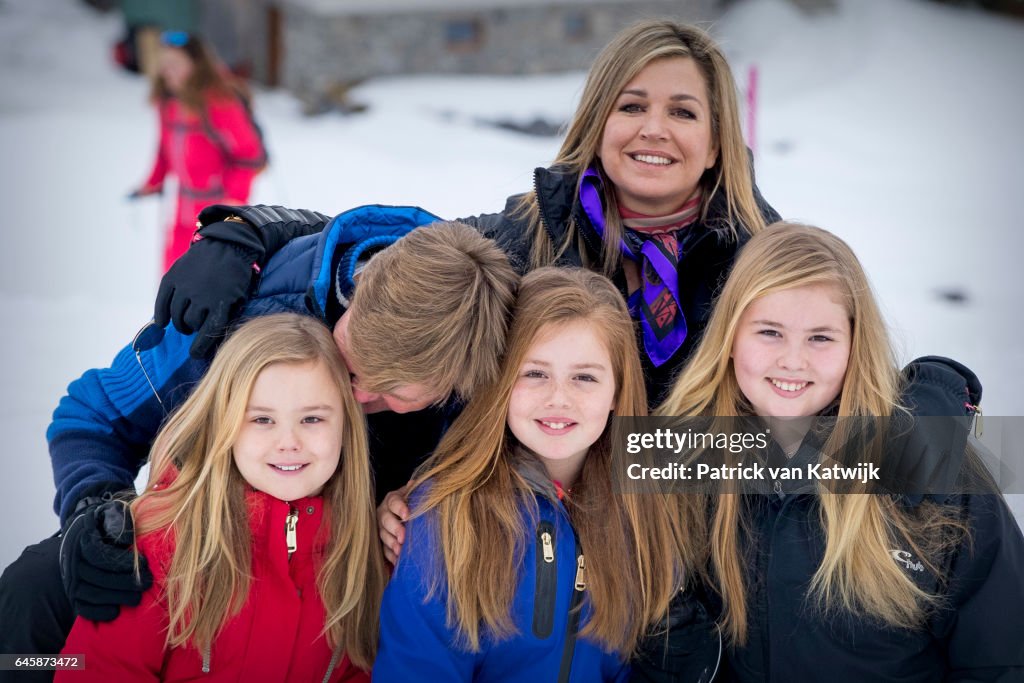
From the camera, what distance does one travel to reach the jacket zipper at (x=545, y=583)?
1.98 meters

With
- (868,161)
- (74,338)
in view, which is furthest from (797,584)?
(868,161)

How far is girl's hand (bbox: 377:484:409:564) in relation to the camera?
6.73 feet

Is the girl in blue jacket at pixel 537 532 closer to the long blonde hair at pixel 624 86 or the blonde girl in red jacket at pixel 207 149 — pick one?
the long blonde hair at pixel 624 86

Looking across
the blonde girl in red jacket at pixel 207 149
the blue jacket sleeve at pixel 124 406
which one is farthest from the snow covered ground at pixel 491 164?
the blue jacket sleeve at pixel 124 406

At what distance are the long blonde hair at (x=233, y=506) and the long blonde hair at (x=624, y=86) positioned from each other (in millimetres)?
759

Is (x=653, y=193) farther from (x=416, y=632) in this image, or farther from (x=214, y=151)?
(x=214, y=151)

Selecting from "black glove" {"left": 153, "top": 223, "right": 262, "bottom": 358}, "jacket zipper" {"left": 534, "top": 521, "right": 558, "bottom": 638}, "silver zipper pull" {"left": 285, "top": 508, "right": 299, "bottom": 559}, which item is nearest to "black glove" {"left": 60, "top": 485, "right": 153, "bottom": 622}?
"silver zipper pull" {"left": 285, "top": 508, "right": 299, "bottom": 559}

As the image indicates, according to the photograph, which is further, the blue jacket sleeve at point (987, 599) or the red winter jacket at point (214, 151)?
the red winter jacket at point (214, 151)

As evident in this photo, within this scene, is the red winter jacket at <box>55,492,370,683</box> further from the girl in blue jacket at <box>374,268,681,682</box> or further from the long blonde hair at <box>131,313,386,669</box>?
the girl in blue jacket at <box>374,268,681,682</box>

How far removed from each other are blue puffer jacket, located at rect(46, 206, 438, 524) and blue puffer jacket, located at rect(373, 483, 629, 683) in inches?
24.7

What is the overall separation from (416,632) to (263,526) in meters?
0.42

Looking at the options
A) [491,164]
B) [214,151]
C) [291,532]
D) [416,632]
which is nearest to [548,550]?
[416,632]

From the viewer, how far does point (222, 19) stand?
1455 centimetres

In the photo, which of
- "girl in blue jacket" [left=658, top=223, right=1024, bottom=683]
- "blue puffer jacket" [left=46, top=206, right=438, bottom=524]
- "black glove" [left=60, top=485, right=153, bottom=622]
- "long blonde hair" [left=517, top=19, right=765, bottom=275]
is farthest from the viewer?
"long blonde hair" [left=517, top=19, right=765, bottom=275]
